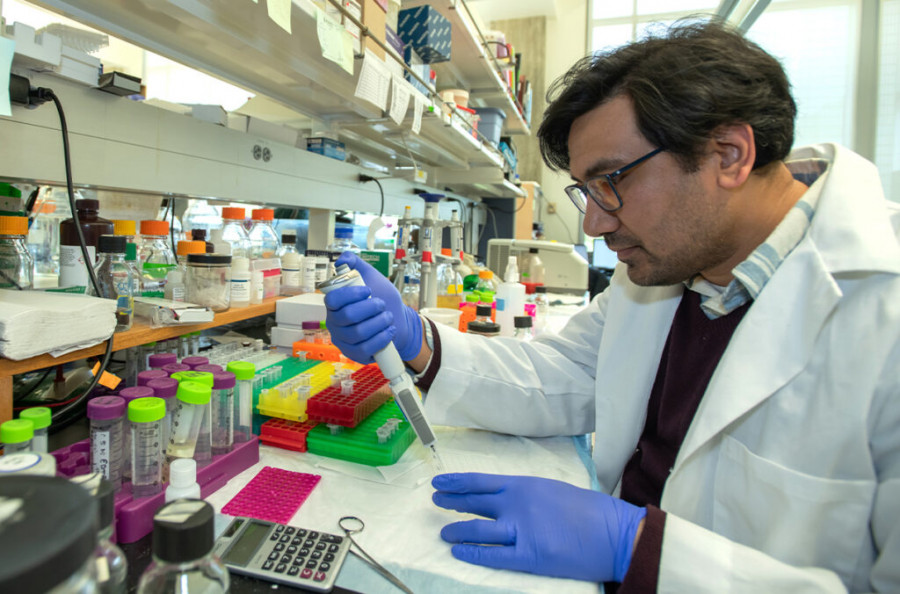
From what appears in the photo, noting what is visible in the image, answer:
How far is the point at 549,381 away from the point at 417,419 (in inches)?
17.0

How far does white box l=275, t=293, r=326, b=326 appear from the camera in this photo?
4.49 ft

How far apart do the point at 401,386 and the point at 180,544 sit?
0.49m

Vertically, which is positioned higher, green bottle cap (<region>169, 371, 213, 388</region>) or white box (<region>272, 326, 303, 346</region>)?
green bottle cap (<region>169, 371, 213, 388</region>)

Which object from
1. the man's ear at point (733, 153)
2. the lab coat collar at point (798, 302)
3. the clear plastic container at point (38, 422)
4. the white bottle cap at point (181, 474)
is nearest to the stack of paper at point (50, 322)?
the clear plastic container at point (38, 422)

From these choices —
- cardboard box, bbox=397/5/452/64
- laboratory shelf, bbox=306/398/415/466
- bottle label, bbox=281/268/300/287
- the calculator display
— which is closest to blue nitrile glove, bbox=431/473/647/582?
laboratory shelf, bbox=306/398/415/466

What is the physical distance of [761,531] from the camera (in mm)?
766

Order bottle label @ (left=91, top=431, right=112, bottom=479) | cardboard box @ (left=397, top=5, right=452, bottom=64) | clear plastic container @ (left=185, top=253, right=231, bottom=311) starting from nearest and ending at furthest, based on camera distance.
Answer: bottle label @ (left=91, top=431, right=112, bottom=479)
clear plastic container @ (left=185, top=253, right=231, bottom=311)
cardboard box @ (left=397, top=5, right=452, bottom=64)

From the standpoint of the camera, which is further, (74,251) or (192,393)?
(74,251)

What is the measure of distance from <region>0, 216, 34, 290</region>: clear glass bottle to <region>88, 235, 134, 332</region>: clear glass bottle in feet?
0.37

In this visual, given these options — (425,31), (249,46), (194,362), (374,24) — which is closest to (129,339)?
(194,362)

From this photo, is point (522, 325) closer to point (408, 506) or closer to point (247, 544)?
point (408, 506)

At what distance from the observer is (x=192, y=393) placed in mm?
714

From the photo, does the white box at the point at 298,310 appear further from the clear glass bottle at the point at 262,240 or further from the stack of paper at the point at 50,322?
the stack of paper at the point at 50,322

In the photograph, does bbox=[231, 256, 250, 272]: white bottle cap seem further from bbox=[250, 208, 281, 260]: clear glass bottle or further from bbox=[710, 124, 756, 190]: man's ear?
bbox=[710, 124, 756, 190]: man's ear
